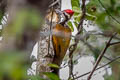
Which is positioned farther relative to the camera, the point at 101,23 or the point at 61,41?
the point at 61,41

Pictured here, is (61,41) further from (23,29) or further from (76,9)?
(23,29)

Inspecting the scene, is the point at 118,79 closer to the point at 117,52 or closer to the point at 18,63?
the point at 117,52

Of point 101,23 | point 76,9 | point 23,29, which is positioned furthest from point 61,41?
point 23,29

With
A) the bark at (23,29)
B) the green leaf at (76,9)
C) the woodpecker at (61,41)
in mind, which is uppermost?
the bark at (23,29)

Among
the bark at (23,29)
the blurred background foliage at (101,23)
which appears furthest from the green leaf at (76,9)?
the bark at (23,29)

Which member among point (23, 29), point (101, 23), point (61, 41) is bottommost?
point (61, 41)

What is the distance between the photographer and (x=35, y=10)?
0.24 meters

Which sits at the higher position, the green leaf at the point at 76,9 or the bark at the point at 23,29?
the bark at the point at 23,29

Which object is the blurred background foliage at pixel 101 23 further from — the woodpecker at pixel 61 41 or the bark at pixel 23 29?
the bark at pixel 23 29

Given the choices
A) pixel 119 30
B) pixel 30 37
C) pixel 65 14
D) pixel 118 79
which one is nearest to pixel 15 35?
pixel 30 37

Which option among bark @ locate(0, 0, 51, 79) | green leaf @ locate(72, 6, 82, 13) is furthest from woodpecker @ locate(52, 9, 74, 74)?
bark @ locate(0, 0, 51, 79)

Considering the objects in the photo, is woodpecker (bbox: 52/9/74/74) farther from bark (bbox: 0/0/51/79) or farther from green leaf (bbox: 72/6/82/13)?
bark (bbox: 0/0/51/79)

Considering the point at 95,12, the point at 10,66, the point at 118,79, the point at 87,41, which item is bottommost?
the point at 118,79

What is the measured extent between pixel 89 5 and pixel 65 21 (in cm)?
19
